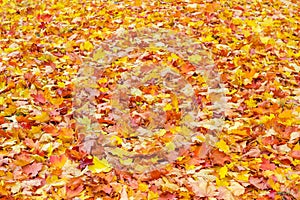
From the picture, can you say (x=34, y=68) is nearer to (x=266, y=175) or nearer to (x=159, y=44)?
(x=159, y=44)

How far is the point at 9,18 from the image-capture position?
5285 mm

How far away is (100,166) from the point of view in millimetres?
2723

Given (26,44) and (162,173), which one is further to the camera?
(26,44)

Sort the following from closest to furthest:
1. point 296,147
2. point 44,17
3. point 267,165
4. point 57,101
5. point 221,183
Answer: point 221,183 → point 267,165 → point 296,147 → point 57,101 → point 44,17

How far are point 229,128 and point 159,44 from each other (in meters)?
1.69

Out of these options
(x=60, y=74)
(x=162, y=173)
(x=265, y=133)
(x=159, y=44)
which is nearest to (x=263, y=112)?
(x=265, y=133)

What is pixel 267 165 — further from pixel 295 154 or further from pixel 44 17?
pixel 44 17

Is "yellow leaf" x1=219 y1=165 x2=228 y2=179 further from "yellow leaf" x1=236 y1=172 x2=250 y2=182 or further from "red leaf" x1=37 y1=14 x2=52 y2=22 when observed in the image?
"red leaf" x1=37 y1=14 x2=52 y2=22

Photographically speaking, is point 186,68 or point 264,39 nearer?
point 186,68

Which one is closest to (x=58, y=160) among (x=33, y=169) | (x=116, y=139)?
(x=33, y=169)

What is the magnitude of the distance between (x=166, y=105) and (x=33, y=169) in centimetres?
130

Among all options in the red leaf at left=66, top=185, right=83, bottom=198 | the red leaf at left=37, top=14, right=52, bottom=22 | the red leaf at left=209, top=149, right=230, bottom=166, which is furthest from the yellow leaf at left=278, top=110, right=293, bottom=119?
the red leaf at left=37, top=14, right=52, bottom=22

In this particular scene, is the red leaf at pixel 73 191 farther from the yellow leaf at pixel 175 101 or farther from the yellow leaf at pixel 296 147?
the yellow leaf at pixel 296 147

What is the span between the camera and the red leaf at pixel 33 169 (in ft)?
8.63
